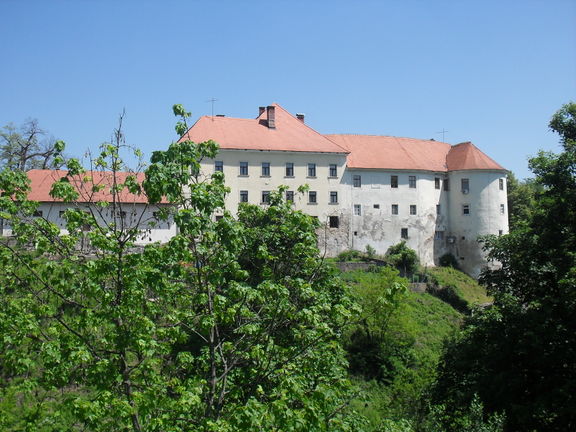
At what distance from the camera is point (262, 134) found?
40344 mm

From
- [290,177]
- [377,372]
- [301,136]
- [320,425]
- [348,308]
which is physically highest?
[301,136]

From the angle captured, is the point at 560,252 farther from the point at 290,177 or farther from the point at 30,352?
the point at 290,177

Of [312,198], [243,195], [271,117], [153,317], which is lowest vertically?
[153,317]

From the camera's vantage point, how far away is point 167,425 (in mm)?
7707

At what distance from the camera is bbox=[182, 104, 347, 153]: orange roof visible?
3878 cm

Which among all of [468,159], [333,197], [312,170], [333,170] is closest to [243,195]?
[312,170]

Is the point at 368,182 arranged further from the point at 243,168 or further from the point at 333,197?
the point at 243,168

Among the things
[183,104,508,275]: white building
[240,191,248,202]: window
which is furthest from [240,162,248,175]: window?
[240,191,248,202]: window

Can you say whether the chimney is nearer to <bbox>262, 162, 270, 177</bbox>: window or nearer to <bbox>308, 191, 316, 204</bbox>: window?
<bbox>262, 162, 270, 177</bbox>: window

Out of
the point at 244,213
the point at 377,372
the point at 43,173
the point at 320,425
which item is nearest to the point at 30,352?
the point at 320,425

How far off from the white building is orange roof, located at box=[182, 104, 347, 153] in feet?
0.25

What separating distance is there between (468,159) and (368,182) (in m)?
9.18

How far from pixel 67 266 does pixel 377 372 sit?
67.5 feet

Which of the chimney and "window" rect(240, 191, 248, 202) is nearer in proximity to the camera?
"window" rect(240, 191, 248, 202)
